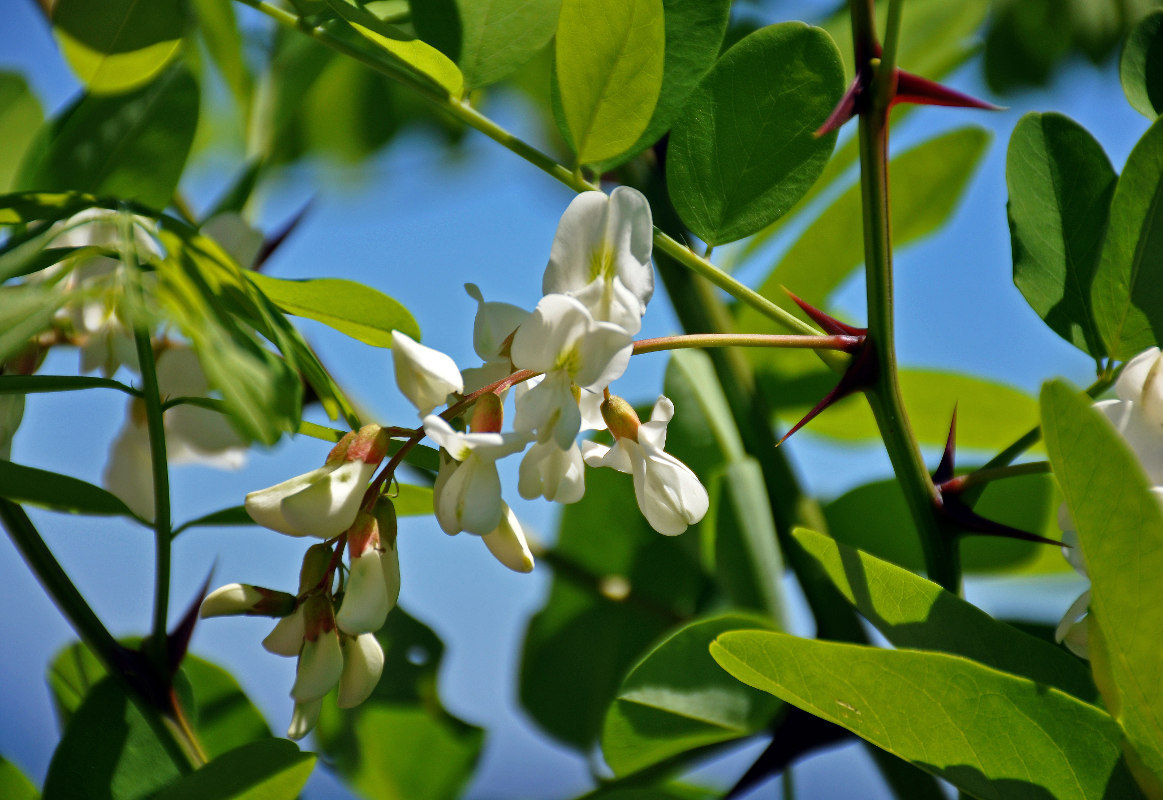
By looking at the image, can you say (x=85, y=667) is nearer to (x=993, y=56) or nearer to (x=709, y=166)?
(x=709, y=166)

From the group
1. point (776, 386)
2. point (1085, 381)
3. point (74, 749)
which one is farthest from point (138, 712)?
point (1085, 381)

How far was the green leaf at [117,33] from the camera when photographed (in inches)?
17.9

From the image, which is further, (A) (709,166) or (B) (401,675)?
(B) (401,675)

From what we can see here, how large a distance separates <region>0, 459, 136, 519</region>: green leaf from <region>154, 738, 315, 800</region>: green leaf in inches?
4.3

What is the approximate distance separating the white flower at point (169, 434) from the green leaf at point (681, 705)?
249mm

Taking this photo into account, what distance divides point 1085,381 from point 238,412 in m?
0.65

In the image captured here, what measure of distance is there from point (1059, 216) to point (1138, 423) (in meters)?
0.11

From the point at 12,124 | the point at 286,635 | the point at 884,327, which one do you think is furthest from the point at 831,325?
the point at 12,124

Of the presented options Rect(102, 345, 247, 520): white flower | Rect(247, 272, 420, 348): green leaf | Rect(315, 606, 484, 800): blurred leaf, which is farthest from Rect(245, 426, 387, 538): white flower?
Rect(315, 606, 484, 800): blurred leaf

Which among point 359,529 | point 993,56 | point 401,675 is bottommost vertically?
point 401,675

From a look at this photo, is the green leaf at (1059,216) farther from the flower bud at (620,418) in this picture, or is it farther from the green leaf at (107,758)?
the green leaf at (107,758)

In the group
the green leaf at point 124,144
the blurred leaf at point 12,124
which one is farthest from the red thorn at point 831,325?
the blurred leaf at point 12,124

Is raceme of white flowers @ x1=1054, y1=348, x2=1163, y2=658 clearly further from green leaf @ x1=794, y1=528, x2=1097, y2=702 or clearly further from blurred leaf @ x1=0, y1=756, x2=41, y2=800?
blurred leaf @ x1=0, y1=756, x2=41, y2=800

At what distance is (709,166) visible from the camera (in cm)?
41
